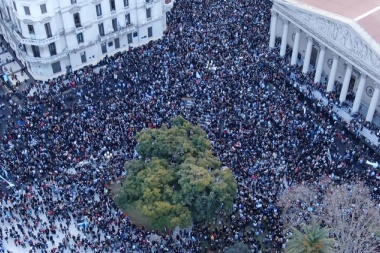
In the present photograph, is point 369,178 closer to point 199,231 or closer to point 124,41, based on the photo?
point 199,231

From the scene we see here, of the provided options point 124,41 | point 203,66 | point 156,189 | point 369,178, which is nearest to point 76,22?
point 124,41

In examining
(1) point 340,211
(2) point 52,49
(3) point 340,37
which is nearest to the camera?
(1) point 340,211

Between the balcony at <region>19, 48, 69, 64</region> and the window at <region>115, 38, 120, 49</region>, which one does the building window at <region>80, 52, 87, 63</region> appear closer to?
the balcony at <region>19, 48, 69, 64</region>

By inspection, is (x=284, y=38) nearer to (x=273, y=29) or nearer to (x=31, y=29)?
(x=273, y=29)

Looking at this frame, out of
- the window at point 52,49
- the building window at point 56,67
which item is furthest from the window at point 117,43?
the window at point 52,49

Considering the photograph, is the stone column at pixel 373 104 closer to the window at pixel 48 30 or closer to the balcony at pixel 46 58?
the balcony at pixel 46 58

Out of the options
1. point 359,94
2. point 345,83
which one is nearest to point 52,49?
point 345,83

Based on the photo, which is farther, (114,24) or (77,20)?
(114,24)
